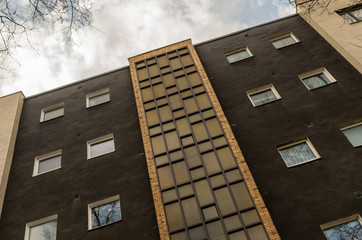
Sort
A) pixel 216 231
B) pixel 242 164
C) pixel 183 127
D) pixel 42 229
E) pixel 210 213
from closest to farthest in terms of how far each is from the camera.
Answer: pixel 216 231
pixel 210 213
pixel 242 164
pixel 42 229
pixel 183 127

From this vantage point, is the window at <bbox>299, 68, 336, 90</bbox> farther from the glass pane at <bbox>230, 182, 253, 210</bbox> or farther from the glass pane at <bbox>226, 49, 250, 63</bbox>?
the glass pane at <bbox>230, 182, 253, 210</bbox>

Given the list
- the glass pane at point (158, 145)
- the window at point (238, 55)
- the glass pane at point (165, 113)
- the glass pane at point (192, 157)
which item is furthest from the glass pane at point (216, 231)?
Result: the window at point (238, 55)

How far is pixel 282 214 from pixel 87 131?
34.8 ft

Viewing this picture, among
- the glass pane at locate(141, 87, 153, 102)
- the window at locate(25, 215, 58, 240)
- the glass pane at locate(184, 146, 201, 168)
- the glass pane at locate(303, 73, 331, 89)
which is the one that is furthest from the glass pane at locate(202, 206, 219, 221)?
the glass pane at locate(303, 73, 331, 89)

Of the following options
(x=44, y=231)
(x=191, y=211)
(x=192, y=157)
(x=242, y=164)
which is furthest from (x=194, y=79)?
(x=44, y=231)

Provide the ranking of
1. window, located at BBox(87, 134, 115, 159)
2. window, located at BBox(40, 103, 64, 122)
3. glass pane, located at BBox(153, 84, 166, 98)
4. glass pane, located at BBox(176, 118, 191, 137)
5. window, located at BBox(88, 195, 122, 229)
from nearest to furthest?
window, located at BBox(88, 195, 122, 229) < glass pane, located at BBox(176, 118, 191, 137) < window, located at BBox(87, 134, 115, 159) < glass pane, located at BBox(153, 84, 166, 98) < window, located at BBox(40, 103, 64, 122)

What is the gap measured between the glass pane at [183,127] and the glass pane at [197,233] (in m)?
4.62

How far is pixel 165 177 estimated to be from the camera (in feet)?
40.1

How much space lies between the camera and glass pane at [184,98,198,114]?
14.6 m

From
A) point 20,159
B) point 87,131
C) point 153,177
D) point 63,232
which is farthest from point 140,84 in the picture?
point 63,232

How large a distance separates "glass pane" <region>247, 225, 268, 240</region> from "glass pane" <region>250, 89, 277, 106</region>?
6565mm

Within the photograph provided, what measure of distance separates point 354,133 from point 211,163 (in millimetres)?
6314

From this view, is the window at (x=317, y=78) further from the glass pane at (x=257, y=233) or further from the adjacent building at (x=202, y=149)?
the glass pane at (x=257, y=233)

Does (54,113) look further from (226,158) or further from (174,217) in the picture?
(226,158)
